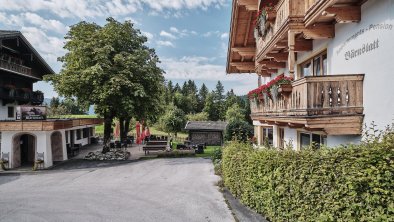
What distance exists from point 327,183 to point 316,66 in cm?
665

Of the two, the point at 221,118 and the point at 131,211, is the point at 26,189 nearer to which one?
the point at 131,211

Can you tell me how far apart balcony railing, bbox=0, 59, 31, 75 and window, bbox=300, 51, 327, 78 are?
25337 mm

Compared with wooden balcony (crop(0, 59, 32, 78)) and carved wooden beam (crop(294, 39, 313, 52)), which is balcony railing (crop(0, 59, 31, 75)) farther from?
carved wooden beam (crop(294, 39, 313, 52))

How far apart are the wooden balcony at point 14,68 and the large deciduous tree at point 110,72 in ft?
13.4

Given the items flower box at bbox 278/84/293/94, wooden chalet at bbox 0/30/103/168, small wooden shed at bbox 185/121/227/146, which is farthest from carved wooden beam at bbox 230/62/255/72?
small wooden shed at bbox 185/121/227/146

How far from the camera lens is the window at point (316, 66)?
10.4m

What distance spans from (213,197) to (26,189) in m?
10.3

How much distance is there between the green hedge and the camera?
4629 mm

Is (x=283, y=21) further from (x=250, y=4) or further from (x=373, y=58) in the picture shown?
(x=250, y=4)

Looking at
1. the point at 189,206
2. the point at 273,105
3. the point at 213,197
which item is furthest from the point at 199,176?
the point at 273,105

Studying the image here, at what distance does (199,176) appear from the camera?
59.9 feet

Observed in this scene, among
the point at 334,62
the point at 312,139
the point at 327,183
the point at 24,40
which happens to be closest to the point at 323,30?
the point at 334,62

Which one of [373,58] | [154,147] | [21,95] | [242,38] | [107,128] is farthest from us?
[154,147]

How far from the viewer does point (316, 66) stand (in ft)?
36.6
